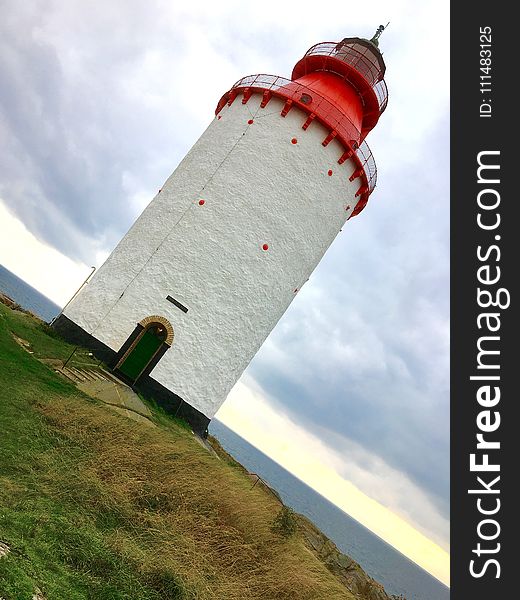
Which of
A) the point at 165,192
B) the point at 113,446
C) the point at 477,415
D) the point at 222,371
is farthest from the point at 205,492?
the point at 165,192

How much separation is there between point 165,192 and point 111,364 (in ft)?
19.7

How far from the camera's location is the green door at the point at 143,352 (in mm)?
13273

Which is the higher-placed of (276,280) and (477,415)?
(276,280)

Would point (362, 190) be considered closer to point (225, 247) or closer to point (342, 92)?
point (342, 92)

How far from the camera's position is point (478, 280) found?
726 centimetres

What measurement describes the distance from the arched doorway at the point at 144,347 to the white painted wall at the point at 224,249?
199mm

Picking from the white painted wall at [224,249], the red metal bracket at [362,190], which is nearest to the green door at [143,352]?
the white painted wall at [224,249]

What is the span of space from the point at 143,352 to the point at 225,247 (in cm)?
408

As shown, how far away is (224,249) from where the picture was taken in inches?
553

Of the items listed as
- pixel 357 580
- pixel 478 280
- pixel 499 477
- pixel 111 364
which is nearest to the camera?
pixel 499 477

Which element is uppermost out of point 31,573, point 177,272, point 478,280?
point 478,280

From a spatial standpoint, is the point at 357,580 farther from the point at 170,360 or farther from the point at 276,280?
the point at 276,280

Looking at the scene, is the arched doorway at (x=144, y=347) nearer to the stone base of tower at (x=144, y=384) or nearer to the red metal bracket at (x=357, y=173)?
the stone base of tower at (x=144, y=384)

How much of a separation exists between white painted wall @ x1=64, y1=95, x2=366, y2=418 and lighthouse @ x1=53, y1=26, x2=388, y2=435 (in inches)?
1.3
